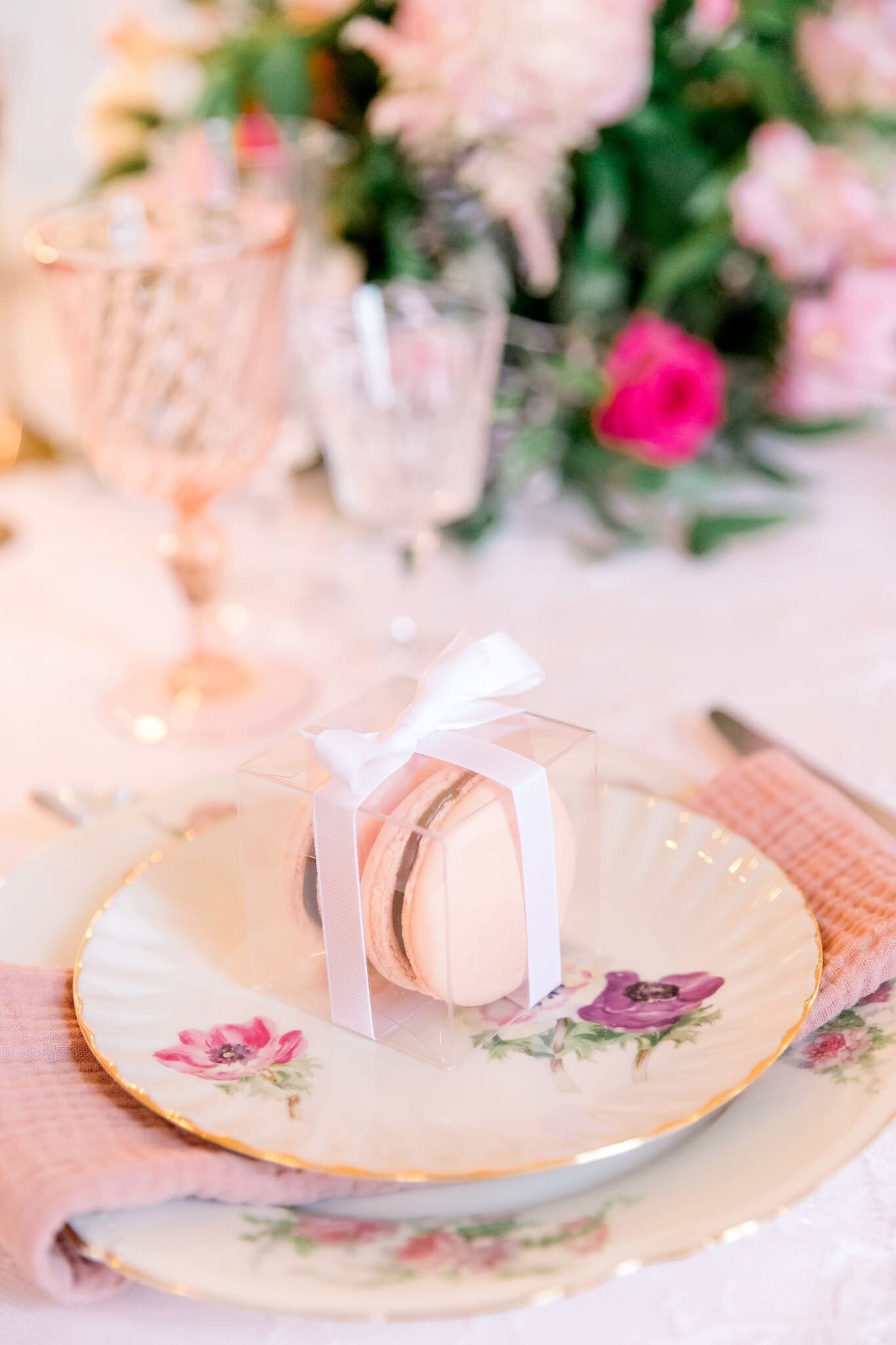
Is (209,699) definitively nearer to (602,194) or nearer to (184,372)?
(184,372)

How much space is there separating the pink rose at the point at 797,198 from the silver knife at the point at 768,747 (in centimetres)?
48

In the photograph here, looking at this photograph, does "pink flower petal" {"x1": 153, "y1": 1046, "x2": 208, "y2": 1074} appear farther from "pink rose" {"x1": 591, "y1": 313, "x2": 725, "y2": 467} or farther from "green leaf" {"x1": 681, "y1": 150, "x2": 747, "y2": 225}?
"green leaf" {"x1": 681, "y1": 150, "x2": 747, "y2": 225}

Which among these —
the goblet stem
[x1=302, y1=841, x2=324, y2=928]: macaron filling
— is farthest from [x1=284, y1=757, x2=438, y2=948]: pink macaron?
the goblet stem

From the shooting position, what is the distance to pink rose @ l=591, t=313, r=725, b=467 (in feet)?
3.29

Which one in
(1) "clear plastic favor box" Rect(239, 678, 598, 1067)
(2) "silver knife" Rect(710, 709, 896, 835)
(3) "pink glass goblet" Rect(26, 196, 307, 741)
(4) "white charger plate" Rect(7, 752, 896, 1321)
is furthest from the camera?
(3) "pink glass goblet" Rect(26, 196, 307, 741)

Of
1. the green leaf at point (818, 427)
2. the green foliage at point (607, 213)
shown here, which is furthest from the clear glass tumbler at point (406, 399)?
the green leaf at point (818, 427)

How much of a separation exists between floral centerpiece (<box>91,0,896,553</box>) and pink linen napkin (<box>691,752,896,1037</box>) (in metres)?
0.42

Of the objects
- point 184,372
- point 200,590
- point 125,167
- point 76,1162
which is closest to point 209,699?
point 200,590

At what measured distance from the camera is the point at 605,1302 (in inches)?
16.2

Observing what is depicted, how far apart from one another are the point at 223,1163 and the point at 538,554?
0.67 meters

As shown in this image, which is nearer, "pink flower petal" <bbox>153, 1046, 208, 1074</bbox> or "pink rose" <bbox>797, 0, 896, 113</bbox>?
"pink flower petal" <bbox>153, 1046, 208, 1074</bbox>

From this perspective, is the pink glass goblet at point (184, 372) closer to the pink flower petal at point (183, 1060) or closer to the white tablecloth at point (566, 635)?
the white tablecloth at point (566, 635)

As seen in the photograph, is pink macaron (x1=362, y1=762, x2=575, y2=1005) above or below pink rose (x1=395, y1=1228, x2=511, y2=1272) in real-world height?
above

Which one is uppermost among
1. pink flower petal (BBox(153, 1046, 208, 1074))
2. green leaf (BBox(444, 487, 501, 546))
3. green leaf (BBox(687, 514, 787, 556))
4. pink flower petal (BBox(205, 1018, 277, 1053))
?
pink flower petal (BBox(153, 1046, 208, 1074))
